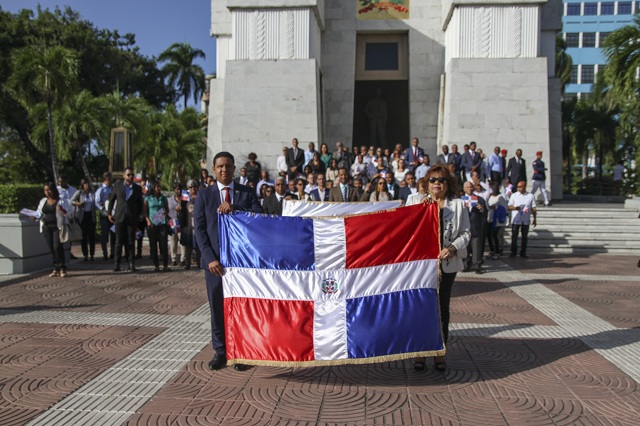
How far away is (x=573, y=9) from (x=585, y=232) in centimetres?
7305

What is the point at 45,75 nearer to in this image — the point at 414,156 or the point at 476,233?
the point at 414,156

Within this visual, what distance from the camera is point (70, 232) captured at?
10.6 metres

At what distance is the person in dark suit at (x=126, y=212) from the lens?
11.3 metres

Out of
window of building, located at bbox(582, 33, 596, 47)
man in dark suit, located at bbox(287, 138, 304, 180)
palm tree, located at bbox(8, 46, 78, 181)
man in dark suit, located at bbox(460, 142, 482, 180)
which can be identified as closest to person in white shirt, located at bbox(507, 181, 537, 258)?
man in dark suit, located at bbox(460, 142, 482, 180)

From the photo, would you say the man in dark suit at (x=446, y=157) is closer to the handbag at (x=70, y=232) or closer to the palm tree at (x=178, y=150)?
the handbag at (x=70, y=232)

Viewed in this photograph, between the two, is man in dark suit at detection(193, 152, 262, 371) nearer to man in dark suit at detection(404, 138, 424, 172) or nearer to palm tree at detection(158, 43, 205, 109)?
man in dark suit at detection(404, 138, 424, 172)

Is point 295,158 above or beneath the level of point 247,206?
above

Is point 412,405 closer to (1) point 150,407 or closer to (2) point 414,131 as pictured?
(1) point 150,407

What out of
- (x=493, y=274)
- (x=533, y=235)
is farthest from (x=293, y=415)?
(x=533, y=235)

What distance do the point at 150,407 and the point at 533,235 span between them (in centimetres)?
1365

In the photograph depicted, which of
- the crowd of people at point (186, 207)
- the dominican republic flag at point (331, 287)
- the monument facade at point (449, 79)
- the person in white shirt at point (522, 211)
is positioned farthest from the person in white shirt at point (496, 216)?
the dominican republic flag at point (331, 287)

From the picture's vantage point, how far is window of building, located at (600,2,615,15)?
249ft

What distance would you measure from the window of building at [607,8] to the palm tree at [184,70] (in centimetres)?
5564

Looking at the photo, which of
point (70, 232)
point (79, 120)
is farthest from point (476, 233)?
point (79, 120)
